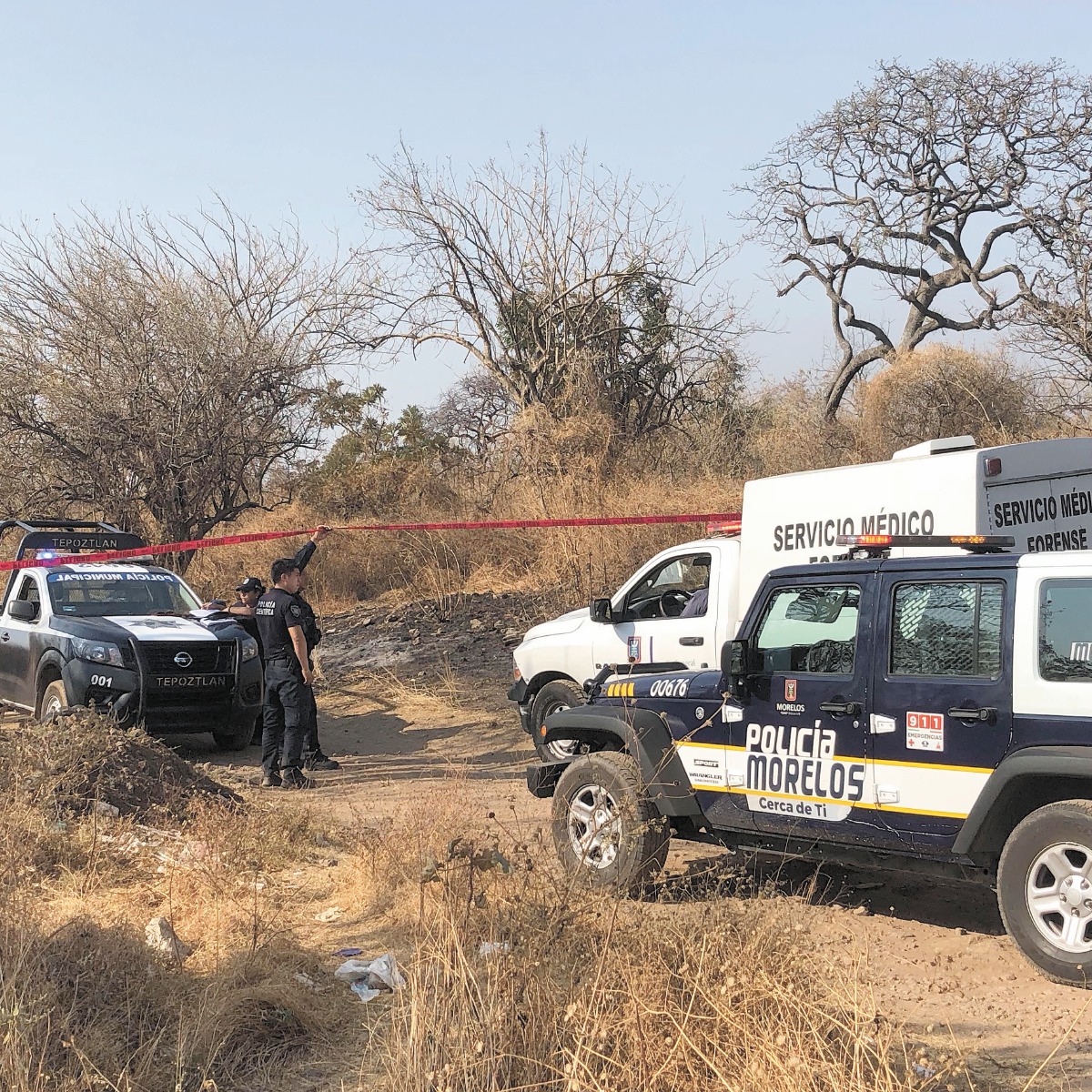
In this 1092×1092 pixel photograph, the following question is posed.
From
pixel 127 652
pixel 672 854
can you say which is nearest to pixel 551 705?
pixel 672 854

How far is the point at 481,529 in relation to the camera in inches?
741

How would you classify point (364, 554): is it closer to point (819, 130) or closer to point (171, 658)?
point (171, 658)

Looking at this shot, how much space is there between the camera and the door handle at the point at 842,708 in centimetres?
557

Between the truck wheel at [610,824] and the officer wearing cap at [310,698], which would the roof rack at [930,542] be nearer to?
the truck wheel at [610,824]

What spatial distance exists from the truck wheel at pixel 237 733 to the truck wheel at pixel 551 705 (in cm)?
273

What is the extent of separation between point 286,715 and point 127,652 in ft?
5.86

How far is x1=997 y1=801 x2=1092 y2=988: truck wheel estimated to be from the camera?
4.83m

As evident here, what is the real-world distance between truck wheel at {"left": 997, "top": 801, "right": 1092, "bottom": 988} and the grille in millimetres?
7619

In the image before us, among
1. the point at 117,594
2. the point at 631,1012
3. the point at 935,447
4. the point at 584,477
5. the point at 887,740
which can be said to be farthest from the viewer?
the point at 584,477

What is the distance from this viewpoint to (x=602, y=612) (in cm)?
985

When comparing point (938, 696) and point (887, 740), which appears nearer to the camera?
point (938, 696)

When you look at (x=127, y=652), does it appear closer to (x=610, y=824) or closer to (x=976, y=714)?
(x=610, y=824)

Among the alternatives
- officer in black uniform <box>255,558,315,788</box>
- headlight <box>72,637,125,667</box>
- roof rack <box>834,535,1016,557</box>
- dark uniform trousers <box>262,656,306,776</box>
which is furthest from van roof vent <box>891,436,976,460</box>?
headlight <box>72,637,125,667</box>

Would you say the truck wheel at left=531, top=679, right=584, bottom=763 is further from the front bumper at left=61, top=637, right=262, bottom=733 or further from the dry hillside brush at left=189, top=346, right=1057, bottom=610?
the dry hillside brush at left=189, top=346, right=1057, bottom=610
